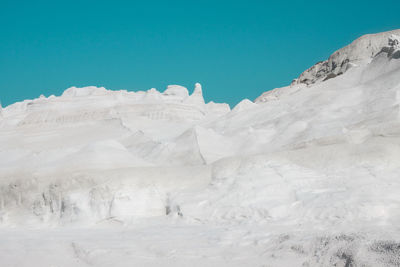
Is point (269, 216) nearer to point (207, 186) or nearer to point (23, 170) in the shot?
point (207, 186)

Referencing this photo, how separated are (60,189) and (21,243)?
3.68 meters

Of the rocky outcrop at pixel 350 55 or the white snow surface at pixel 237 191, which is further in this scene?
the rocky outcrop at pixel 350 55

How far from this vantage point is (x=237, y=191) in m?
11.2

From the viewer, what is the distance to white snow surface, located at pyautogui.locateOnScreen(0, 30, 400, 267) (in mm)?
7250

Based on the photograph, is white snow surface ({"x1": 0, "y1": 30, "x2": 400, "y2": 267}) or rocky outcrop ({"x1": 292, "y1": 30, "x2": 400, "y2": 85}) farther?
rocky outcrop ({"x1": 292, "y1": 30, "x2": 400, "y2": 85})

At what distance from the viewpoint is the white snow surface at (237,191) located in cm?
725

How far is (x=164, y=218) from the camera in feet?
36.1

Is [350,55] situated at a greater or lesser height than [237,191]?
greater

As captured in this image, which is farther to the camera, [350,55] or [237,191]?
[350,55]

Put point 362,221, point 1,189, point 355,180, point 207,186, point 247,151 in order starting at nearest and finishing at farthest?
point 362,221
point 355,180
point 207,186
point 1,189
point 247,151

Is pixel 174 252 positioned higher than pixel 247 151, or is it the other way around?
pixel 247 151

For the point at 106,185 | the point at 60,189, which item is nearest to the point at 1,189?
the point at 60,189

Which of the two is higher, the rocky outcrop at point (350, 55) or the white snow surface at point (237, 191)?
the rocky outcrop at point (350, 55)

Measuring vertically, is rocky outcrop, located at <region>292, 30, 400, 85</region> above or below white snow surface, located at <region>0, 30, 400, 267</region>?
above
